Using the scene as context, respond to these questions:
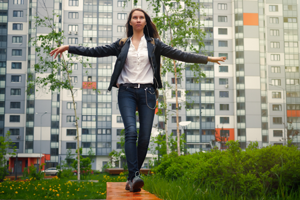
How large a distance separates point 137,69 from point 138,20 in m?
0.59

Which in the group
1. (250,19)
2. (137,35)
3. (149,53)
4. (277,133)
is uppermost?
(250,19)

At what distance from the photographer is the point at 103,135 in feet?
190

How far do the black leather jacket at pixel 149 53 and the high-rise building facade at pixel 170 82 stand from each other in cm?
5087

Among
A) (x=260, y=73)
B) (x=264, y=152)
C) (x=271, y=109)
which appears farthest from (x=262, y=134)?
(x=264, y=152)

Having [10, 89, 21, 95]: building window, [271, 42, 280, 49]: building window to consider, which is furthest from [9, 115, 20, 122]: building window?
[271, 42, 280, 49]: building window

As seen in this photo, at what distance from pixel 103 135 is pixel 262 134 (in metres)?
28.5

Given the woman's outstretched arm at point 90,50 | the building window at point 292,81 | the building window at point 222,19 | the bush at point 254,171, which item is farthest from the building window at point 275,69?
the woman's outstretched arm at point 90,50

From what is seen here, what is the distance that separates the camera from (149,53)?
11.9 feet

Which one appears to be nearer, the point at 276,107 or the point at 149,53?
the point at 149,53

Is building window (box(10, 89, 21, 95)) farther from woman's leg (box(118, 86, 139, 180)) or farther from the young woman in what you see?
woman's leg (box(118, 86, 139, 180))

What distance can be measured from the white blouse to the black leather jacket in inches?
2.3

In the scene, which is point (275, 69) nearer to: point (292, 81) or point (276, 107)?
point (292, 81)

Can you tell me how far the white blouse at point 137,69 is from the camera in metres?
3.59

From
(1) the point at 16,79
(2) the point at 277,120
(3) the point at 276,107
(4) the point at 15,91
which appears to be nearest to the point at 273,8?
(3) the point at 276,107
